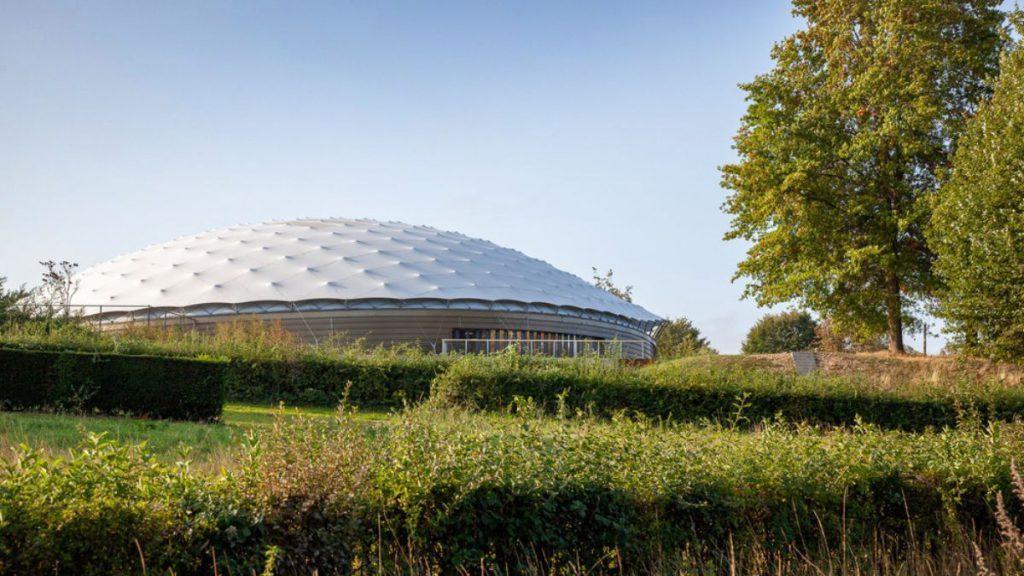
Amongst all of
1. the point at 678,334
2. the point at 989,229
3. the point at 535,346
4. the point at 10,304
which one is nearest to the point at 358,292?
the point at 535,346

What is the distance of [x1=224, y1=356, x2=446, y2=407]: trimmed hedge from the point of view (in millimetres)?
16672

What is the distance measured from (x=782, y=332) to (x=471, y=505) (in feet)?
149

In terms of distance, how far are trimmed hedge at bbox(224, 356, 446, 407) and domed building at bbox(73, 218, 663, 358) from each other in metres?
9.67

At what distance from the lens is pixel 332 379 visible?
17.1m

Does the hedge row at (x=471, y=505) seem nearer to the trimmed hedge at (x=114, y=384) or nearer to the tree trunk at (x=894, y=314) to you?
the trimmed hedge at (x=114, y=384)

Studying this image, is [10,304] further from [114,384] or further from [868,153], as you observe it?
[868,153]

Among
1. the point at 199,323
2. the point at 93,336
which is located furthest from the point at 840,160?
the point at 199,323

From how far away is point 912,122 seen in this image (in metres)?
22.2

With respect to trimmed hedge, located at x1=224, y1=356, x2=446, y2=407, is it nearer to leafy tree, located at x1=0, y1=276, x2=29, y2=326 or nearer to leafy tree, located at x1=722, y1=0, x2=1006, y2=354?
leafy tree, located at x1=0, y1=276, x2=29, y2=326

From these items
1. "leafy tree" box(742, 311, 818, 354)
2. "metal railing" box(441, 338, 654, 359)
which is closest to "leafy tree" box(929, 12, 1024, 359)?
"metal railing" box(441, 338, 654, 359)

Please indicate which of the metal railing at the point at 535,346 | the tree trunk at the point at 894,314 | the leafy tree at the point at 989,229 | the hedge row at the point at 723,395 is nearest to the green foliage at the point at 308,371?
the hedge row at the point at 723,395

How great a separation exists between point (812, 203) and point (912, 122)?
133 inches

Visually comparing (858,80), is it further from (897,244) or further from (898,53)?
(897,244)

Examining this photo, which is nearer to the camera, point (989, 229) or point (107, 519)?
point (107, 519)
